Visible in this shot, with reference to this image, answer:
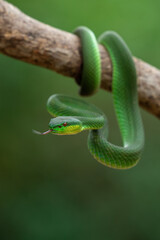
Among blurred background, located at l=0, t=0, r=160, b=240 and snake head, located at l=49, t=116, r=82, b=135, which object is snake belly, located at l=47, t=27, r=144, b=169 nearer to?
snake head, located at l=49, t=116, r=82, b=135

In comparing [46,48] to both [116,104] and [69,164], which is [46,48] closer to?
[116,104]

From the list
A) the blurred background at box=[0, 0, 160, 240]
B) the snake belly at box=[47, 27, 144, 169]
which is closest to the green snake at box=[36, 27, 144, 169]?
the snake belly at box=[47, 27, 144, 169]

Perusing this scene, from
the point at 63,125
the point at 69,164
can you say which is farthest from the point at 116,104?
the point at 69,164

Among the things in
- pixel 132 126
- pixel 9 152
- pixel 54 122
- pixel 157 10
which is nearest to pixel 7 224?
pixel 9 152

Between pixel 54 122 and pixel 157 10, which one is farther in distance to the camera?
pixel 157 10

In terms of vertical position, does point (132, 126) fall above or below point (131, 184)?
above

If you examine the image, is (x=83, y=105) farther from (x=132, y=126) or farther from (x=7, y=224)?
(x=7, y=224)

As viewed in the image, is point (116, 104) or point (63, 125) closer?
point (63, 125)

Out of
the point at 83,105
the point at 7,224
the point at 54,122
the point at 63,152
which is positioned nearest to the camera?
the point at 54,122
